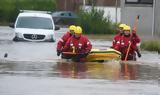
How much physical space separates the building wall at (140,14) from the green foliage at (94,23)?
1945 mm

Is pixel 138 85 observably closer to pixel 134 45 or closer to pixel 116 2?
pixel 134 45

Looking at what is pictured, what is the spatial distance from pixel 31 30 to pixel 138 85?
20.2 meters

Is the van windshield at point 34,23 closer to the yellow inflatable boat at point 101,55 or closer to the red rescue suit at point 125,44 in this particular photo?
the red rescue suit at point 125,44

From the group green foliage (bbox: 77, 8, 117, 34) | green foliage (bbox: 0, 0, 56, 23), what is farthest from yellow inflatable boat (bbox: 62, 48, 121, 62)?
green foliage (bbox: 0, 0, 56, 23)

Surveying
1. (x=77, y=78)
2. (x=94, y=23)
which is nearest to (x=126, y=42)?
(x=77, y=78)

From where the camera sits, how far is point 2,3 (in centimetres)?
7494

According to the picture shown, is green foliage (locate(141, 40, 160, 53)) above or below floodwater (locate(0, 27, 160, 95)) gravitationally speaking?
below

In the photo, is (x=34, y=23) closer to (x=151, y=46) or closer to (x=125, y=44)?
(x=151, y=46)

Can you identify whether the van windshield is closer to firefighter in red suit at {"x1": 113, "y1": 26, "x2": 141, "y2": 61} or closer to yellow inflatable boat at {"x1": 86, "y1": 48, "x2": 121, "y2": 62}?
firefighter in red suit at {"x1": 113, "y1": 26, "x2": 141, "y2": 61}

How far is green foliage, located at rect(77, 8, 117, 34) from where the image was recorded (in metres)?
55.4

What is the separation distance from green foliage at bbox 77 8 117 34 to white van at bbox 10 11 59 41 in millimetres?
17654

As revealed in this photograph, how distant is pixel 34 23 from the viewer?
1446 inches

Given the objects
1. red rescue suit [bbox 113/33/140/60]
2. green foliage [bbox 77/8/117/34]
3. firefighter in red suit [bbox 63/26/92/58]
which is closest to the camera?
firefighter in red suit [bbox 63/26/92/58]

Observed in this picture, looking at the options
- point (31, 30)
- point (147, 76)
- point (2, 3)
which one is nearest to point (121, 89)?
point (147, 76)
